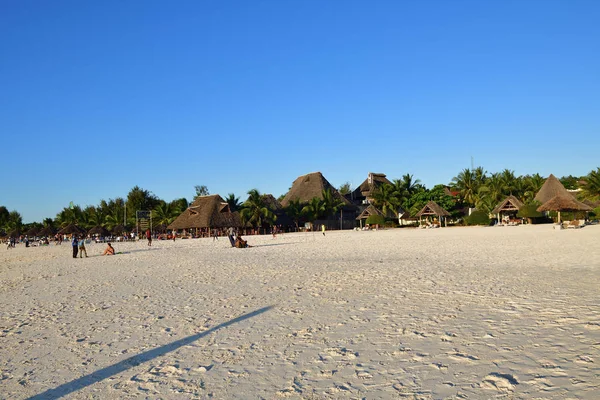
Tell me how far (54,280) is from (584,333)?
1172 cm

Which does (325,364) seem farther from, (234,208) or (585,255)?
(234,208)

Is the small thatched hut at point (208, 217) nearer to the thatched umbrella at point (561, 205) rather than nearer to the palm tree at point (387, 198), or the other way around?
the palm tree at point (387, 198)

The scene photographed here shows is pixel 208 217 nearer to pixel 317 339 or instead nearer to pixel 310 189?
pixel 310 189

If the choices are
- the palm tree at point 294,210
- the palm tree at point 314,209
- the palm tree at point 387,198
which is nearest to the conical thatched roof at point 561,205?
the palm tree at point 387,198

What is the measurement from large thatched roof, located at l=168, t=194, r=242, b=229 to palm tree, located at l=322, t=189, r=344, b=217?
10.2 meters

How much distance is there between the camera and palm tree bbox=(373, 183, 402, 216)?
4928 centimetres

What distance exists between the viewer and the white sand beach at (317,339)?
3.41m

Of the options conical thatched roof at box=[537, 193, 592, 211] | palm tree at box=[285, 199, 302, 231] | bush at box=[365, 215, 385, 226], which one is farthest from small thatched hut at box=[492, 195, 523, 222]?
palm tree at box=[285, 199, 302, 231]

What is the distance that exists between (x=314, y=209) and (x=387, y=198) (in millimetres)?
8725

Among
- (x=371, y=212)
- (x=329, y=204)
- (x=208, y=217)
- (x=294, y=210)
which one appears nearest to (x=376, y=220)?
(x=371, y=212)

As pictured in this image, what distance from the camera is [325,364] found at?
12.8 ft

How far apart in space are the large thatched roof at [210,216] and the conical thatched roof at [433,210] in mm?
19026

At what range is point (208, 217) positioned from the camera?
43.1m

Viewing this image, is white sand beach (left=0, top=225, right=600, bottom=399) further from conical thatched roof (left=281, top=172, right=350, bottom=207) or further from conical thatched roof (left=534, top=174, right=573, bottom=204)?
conical thatched roof (left=281, top=172, right=350, bottom=207)
